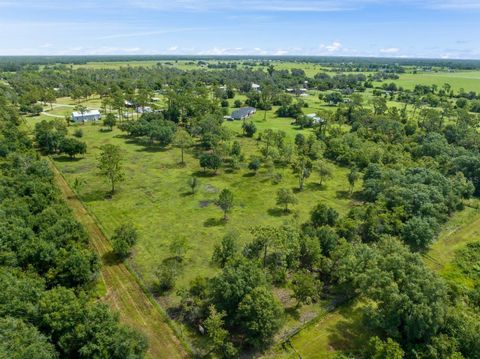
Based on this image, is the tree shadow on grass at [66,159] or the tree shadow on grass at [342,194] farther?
the tree shadow on grass at [66,159]

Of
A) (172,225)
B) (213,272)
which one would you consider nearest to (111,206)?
(172,225)

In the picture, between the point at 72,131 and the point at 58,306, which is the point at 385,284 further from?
the point at 72,131

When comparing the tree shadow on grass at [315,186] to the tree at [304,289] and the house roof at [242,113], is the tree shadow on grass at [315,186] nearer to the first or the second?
the tree at [304,289]

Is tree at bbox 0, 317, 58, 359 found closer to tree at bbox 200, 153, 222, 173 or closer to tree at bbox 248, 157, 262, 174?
tree at bbox 200, 153, 222, 173

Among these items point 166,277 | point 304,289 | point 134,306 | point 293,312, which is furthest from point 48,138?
point 304,289

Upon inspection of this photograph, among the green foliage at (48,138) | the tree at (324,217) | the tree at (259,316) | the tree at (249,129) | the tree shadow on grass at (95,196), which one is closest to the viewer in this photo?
the tree at (259,316)

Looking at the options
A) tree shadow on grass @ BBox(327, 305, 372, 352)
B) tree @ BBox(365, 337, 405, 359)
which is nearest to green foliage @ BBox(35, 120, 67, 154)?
tree shadow on grass @ BBox(327, 305, 372, 352)

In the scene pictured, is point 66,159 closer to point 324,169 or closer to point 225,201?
point 225,201

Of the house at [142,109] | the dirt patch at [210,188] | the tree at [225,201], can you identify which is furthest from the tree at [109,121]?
the tree at [225,201]
